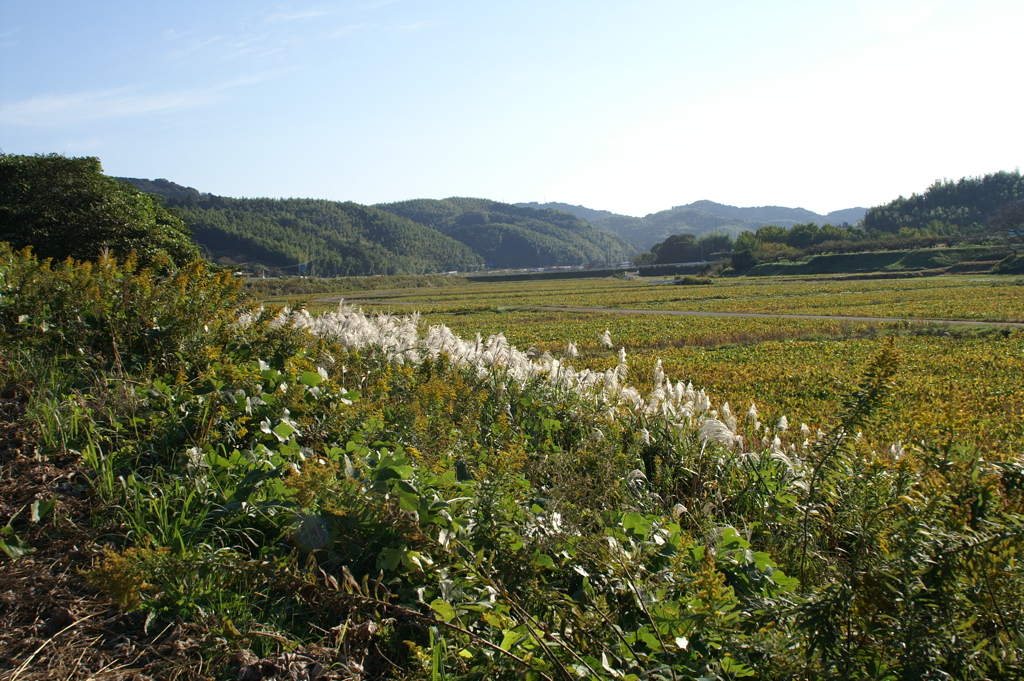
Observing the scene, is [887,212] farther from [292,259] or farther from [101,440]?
[101,440]

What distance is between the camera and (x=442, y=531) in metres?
2.78

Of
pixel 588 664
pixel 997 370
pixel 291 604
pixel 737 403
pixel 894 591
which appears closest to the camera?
pixel 894 591

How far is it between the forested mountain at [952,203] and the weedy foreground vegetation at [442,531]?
15443 cm

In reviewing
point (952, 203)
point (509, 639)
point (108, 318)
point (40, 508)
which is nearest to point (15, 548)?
point (40, 508)

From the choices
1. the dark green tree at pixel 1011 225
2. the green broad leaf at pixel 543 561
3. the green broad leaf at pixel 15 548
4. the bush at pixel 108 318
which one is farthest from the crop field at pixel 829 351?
the dark green tree at pixel 1011 225

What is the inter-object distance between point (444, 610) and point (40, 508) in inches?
83.6

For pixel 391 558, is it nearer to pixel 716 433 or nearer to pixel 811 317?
pixel 716 433

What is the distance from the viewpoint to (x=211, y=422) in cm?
372

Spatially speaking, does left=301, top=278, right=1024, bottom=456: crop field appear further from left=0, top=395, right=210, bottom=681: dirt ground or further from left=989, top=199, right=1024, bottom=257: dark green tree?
left=989, top=199, right=1024, bottom=257: dark green tree

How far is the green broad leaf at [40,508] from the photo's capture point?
9.42ft

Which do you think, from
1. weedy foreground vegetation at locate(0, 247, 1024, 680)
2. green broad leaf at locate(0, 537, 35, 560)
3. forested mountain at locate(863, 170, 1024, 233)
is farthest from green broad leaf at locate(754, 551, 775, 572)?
forested mountain at locate(863, 170, 1024, 233)

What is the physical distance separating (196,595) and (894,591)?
8.56 ft

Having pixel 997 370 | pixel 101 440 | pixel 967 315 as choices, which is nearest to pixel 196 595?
pixel 101 440

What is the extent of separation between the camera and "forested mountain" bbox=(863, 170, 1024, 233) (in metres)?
133
